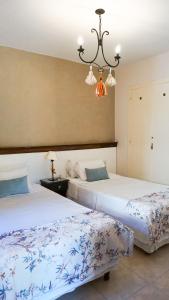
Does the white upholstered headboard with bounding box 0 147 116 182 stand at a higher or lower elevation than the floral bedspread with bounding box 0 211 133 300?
higher

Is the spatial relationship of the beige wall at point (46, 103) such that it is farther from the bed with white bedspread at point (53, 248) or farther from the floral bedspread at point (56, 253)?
the floral bedspread at point (56, 253)

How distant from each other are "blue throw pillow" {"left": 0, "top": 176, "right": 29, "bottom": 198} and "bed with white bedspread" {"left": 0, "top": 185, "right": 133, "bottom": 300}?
44 cm

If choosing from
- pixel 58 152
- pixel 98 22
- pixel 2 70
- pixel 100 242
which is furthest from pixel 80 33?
pixel 100 242

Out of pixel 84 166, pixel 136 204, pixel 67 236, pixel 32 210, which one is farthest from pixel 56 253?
pixel 84 166

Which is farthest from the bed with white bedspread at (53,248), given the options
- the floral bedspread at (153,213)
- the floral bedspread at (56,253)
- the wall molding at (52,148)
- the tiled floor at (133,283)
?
the wall molding at (52,148)

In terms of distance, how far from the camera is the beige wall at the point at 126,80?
11.8 feet

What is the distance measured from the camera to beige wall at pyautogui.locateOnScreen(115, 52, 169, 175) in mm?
3602

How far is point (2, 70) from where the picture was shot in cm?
324

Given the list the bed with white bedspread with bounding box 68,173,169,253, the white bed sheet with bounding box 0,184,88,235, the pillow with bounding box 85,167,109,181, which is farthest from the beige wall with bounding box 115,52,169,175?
the white bed sheet with bounding box 0,184,88,235

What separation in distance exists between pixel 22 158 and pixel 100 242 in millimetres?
2012

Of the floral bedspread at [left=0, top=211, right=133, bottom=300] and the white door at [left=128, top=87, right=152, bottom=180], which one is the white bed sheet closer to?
the floral bedspread at [left=0, top=211, right=133, bottom=300]

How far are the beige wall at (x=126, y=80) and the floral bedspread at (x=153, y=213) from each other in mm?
1845

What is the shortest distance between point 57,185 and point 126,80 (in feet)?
7.97

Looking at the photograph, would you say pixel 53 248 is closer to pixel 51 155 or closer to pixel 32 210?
pixel 32 210
